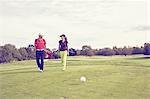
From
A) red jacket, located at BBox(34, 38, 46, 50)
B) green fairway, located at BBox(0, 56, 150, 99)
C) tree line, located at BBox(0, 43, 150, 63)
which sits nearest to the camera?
green fairway, located at BBox(0, 56, 150, 99)

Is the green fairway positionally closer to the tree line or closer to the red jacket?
the red jacket

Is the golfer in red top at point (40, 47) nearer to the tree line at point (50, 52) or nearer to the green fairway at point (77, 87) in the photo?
the green fairway at point (77, 87)

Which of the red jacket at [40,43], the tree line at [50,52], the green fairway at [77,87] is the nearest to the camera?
the green fairway at [77,87]

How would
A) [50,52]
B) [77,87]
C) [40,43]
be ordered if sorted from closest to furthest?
[77,87], [40,43], [50,52]

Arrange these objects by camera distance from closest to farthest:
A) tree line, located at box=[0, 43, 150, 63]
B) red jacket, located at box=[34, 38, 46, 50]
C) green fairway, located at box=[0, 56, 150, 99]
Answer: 1. green fairway, located at box=[0, 56, 150, 99]
2. red jacket, located at box=[34, 38, 46, 50]
3. tree line, located at box=[0, 43, 150, 63]

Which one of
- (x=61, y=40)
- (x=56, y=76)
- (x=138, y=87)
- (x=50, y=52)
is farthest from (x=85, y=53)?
(x=138, y=87)

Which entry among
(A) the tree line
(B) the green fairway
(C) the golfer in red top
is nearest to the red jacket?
(C) the golfer in red top

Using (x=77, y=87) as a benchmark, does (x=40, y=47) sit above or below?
above

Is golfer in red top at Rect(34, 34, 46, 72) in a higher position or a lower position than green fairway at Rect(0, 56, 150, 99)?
higher

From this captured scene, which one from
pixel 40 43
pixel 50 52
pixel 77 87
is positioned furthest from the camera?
pixel 50 52

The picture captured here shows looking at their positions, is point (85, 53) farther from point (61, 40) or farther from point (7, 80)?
point (7, 80)

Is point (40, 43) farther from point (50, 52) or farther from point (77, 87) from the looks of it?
point (50, 52)

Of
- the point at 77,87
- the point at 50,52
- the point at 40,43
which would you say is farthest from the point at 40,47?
the point at 50,52

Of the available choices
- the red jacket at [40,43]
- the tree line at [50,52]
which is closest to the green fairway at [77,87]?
the red jacket at [40,43]
